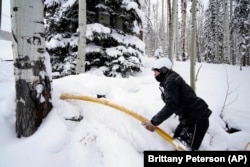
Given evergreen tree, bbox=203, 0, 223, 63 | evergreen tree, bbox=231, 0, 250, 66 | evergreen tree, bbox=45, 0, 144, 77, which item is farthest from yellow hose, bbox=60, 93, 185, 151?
evergreen tree, bbox=203, 0, 223, 63

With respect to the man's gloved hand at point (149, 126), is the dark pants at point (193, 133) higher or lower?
lower

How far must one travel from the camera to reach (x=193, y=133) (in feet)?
13.0

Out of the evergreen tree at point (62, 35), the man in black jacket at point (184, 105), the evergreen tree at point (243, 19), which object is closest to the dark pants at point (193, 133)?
the man in black jacket at point (184, 105)

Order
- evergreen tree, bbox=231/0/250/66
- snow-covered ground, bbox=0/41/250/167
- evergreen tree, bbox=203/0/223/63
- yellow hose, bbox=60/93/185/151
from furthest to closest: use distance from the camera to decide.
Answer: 1. evergreen tree, bbox=203/0/223/63
2. evergreen tree, bbox=231/0/250/66
3. yellow hose, bbox=60/93/185/151
4. snow-covered ground, bbox=0/41/250/167

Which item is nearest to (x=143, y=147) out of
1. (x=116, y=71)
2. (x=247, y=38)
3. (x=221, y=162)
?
(x=221, y=162)

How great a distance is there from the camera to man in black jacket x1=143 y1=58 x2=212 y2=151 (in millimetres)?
3664

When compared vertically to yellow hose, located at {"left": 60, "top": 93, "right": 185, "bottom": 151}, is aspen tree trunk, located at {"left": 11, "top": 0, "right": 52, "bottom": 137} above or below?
Answer: above

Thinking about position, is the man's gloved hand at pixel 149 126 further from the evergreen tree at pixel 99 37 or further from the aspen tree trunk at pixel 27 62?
the evergreen tree at pixel 99 37

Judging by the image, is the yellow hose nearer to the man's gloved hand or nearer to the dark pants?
the man's gloved hand

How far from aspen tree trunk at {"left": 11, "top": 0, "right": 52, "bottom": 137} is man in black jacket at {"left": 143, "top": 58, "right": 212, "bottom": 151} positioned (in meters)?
1.59

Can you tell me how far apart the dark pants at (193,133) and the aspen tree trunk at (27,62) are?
2239mm

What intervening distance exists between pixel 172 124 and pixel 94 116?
148 cm

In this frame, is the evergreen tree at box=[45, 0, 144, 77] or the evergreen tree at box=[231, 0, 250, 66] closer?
the evergreen tree at box=[45, 0, 144, 77]

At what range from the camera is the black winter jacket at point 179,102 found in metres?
3.62
